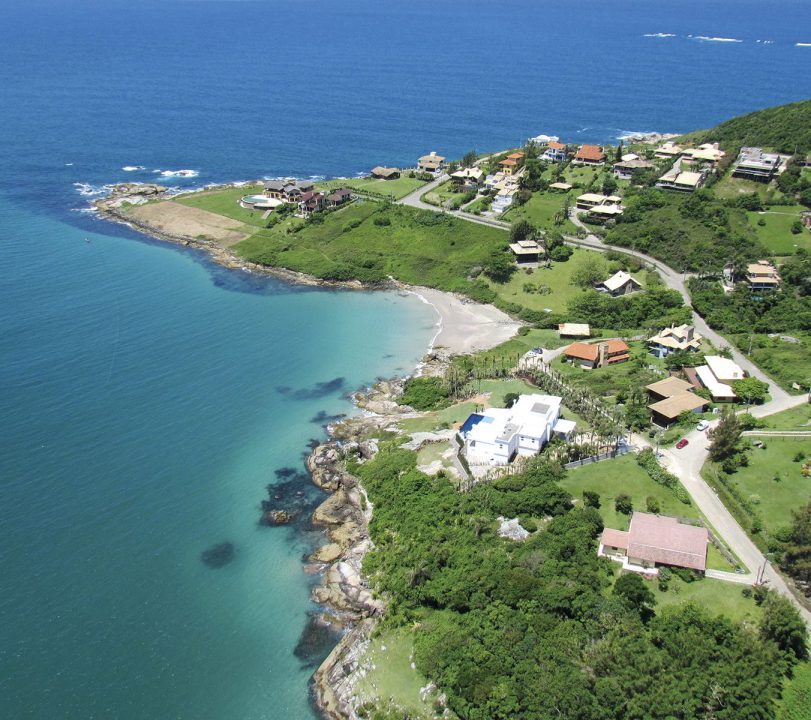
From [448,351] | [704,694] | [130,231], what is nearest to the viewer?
[704,694]

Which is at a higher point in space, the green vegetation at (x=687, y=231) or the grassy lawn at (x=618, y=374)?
the green vegetation at (x=687, y=231)

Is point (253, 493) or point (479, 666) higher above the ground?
point (479, 666)

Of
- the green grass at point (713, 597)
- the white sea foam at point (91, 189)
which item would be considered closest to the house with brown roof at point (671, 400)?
the green grass at point (713, 597)

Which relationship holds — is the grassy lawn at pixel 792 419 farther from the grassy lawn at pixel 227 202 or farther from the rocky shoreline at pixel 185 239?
the grassy lawn at pixel 227 202

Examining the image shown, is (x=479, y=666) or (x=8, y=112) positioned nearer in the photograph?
(x=479, y=666)

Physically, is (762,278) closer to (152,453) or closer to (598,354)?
(598,354)

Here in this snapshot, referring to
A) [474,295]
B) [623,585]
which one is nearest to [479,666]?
[623,585]

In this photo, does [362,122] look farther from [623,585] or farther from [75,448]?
[623,585]
